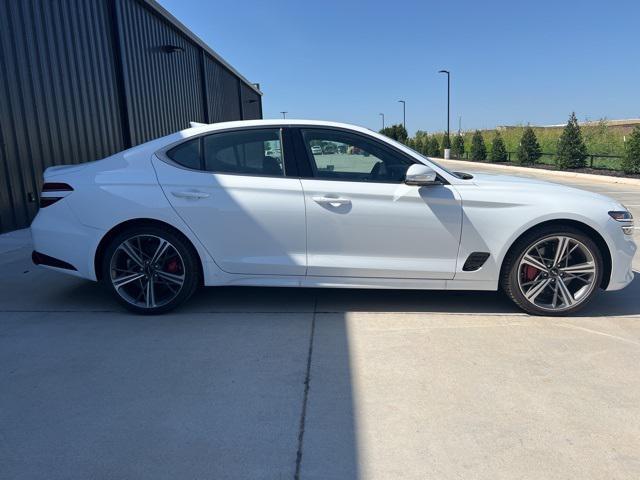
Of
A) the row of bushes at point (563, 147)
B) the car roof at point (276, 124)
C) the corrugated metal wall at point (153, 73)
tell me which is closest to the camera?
the car roof at point (276, 124)

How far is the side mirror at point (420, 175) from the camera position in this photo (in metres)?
3.76

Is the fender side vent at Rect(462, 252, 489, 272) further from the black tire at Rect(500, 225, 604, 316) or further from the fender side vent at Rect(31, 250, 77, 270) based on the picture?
the fender side vent at Rect(31, 250, 77, 270)

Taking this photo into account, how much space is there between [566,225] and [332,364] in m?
2.26

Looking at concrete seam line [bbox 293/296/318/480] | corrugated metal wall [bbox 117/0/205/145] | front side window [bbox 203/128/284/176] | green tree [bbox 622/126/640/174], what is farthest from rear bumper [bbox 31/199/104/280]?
green tree [bbox 622/126/640/174]

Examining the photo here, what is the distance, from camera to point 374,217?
3.87 metres

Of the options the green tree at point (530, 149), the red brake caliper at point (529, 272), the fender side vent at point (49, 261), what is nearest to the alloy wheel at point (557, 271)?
the red brake caliper at point (529, 272)

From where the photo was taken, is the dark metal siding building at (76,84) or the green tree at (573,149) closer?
the dark metal siding building at (76,84)

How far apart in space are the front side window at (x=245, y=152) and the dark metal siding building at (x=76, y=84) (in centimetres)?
471

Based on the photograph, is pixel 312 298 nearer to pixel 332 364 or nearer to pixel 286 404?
pixel 332 364

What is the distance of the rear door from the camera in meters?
3.91

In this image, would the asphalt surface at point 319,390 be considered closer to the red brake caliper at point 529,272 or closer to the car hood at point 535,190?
the red brake caliper at point 529,272

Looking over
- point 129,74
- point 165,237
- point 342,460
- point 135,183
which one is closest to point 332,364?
point 342,460

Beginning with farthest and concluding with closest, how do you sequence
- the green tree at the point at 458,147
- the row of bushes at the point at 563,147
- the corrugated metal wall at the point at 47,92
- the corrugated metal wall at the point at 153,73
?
the green tree at the point at 458,147 < the row of bushes at the point at 563,147 < the corrugated metal wall at the point at 153,73 < the corrugated metal wall at the point at 47,92

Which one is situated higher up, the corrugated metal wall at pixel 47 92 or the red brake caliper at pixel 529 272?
the corrugated metal wall at pixel 47 92
